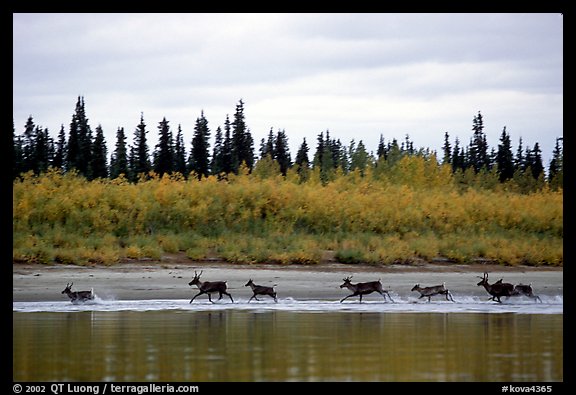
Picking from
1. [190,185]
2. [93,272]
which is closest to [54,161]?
[190,185]

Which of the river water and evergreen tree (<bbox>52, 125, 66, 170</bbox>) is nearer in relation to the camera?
the river water

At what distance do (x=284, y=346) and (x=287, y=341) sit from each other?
706 millimetres

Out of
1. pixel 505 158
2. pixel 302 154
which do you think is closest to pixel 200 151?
pixel 302 154

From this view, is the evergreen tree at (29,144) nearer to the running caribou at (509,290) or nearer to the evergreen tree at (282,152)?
the evergreen tree at (282,152)

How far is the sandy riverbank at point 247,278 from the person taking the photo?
25828mm

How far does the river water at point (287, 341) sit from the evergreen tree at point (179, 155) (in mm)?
52891

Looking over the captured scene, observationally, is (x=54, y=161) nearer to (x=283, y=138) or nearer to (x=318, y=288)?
(x=283, y=138)

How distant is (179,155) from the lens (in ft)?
258

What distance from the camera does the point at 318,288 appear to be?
2678cm

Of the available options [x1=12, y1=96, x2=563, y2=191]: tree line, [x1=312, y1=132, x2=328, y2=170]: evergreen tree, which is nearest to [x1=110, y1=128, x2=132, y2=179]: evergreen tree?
[x1=12, y1=96, x2=563, y2=191]: tree line

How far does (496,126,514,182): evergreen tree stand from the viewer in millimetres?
94125

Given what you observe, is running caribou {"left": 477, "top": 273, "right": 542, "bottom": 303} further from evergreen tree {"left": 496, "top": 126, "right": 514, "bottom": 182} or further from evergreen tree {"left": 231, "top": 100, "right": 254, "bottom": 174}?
evergreen tree {"left": 496, "top": 126, "right": 514, "bottom": 182}

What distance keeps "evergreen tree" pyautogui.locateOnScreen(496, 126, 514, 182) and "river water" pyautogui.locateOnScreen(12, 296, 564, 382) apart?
231ft

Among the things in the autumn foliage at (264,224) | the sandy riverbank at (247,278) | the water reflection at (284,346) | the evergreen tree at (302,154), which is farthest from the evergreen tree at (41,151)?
the water reflection at (284,346)
